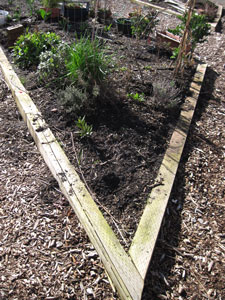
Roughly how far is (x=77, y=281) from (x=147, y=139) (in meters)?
1.58

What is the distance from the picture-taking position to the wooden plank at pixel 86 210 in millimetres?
1817

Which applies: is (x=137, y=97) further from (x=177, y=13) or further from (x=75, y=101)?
(x=177, y=13)

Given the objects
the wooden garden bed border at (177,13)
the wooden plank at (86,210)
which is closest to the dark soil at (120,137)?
the wooden plank at (86,210)

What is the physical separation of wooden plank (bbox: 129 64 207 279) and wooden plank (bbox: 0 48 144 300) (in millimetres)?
97

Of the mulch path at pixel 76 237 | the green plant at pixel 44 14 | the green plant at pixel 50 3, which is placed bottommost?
the mulch path at pixel 76 237

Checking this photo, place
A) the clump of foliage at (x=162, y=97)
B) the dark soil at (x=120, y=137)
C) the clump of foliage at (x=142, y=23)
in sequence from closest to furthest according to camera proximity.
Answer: the dark soil at (x=120, y=137) → the clump of foliage at (x=162, y=97) → the clump of foliage at (x=142, y=23)

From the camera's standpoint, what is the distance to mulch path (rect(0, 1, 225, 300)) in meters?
1.93

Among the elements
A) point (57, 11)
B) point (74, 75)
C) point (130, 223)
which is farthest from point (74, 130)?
point (57, 11)

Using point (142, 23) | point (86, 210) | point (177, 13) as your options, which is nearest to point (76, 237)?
point (86, 210)

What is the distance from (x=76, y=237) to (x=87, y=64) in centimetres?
199

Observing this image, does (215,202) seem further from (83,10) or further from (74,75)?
(83,10)

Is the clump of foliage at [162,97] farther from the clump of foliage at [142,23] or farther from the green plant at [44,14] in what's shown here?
the green plant at [44,14]

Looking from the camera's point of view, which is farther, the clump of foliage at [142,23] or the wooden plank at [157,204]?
the clump of foliage at [142,23]

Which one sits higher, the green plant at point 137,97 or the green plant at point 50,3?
the green plant at point 50,3
